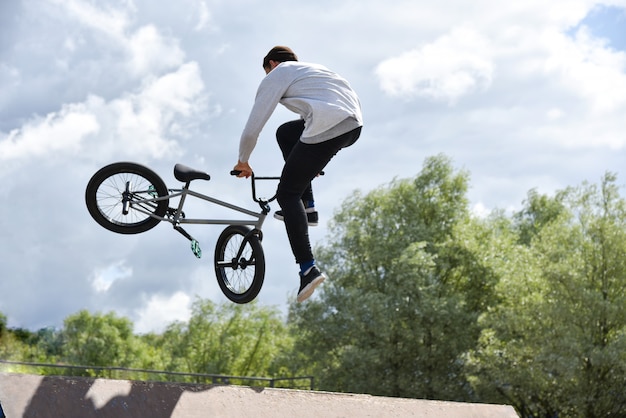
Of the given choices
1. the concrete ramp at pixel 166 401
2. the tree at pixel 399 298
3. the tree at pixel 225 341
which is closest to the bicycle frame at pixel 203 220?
the concrete ramp at pixel 166 401

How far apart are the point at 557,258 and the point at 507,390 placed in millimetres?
5384

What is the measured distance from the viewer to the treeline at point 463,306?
21.9m

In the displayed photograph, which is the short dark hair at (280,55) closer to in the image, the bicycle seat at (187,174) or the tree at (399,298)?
the bicycle seat at (187,174)

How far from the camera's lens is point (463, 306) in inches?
1081

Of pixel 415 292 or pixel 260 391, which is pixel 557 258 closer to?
pixel 415 292

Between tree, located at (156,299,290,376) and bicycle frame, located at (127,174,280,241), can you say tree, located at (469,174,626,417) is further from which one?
bicycle frame, located at (127,174,280,241)

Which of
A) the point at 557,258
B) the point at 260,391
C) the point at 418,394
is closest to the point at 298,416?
the point at 260,391

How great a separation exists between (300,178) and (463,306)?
23329 mm

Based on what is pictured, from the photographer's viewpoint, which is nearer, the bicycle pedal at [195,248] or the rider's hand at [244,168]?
the rider's hand at [244,168]

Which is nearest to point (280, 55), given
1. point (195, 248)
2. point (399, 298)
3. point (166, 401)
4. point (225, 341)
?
point (195, 248)

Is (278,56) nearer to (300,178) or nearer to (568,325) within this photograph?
(300,178)

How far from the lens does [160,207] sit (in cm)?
606

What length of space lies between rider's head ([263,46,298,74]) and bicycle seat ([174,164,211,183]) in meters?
1.09

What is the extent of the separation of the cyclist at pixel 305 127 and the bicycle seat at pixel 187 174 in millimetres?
615
